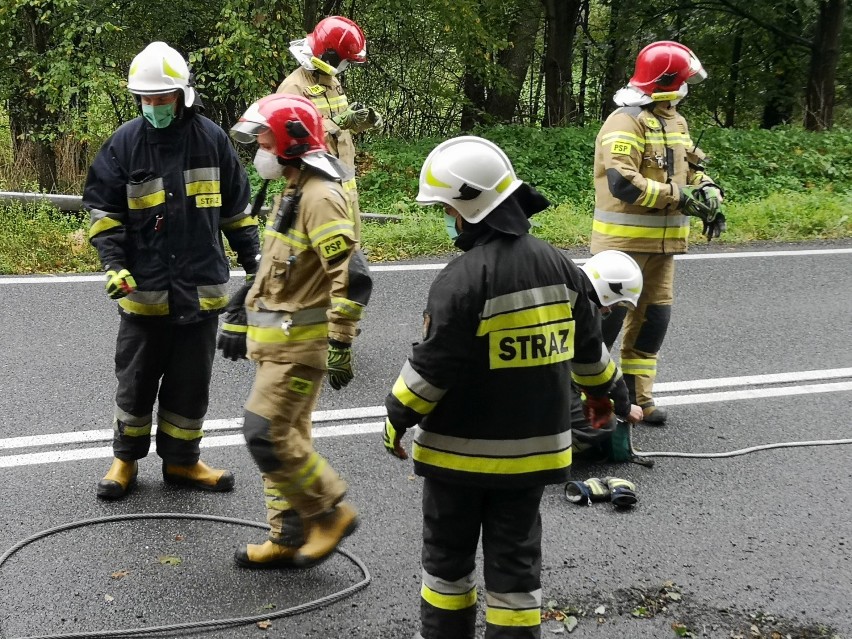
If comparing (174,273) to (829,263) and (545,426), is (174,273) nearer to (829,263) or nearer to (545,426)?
(545,426)

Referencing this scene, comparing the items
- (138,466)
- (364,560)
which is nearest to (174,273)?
(138,466)

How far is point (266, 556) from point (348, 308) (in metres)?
1.13

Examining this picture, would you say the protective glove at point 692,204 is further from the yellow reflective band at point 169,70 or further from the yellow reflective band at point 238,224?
the yellow reflective band at point 169,70

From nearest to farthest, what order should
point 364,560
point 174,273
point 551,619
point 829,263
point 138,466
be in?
point 551,619, point 364,560, point 174,273, point 138,466, point 829,263

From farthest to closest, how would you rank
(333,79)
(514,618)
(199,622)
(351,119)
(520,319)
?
(333,79) → (351,119) → (199,622) → (514,618) → (520,319)

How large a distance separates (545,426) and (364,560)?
4.51 ft

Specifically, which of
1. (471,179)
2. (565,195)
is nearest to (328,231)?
(471,179)

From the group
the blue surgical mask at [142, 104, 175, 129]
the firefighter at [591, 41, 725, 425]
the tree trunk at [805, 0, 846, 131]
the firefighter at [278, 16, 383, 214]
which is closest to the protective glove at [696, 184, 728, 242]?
the firefighter at [591, 41, 725, 425]

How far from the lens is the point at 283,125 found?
382cm

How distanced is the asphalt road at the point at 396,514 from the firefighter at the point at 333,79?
141 centimetres

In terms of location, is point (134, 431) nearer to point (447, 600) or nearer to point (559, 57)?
point (447, 600)

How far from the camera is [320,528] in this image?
4055 millimetres

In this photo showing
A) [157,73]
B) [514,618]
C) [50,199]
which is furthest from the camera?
[50,199]

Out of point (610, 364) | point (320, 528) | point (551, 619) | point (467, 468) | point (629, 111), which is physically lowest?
point (551, 619)
